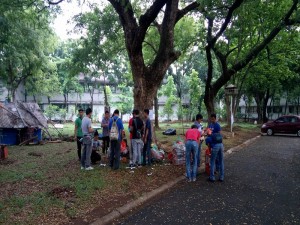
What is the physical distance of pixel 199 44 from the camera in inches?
671

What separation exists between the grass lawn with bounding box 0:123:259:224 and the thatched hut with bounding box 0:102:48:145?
470cm

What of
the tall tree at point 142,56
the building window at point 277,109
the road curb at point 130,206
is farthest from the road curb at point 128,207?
the building window at point 277,109

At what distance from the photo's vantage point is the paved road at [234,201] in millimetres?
4996

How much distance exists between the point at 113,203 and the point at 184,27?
53.8ft

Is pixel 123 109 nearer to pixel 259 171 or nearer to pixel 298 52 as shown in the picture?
pixel 298 52

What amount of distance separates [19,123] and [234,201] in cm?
1208

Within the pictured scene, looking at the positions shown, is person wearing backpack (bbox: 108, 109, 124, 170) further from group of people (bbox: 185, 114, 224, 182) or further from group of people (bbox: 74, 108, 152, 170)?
group of people (bbox: 185, 114, 224, 182)

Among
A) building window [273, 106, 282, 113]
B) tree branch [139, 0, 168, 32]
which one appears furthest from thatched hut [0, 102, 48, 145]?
building window [273, 106, 282, 113]

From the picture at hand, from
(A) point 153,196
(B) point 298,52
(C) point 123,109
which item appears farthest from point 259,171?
(C) point 123,109

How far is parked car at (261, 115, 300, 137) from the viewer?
21094 mm

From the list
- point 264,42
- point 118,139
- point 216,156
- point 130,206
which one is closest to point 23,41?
point 118,139

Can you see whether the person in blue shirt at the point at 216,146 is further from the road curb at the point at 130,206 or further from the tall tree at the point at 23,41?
the tall tree at the point at 23,41

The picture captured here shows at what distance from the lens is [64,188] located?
20.4 ft

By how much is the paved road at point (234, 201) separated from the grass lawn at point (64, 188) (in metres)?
0.72
